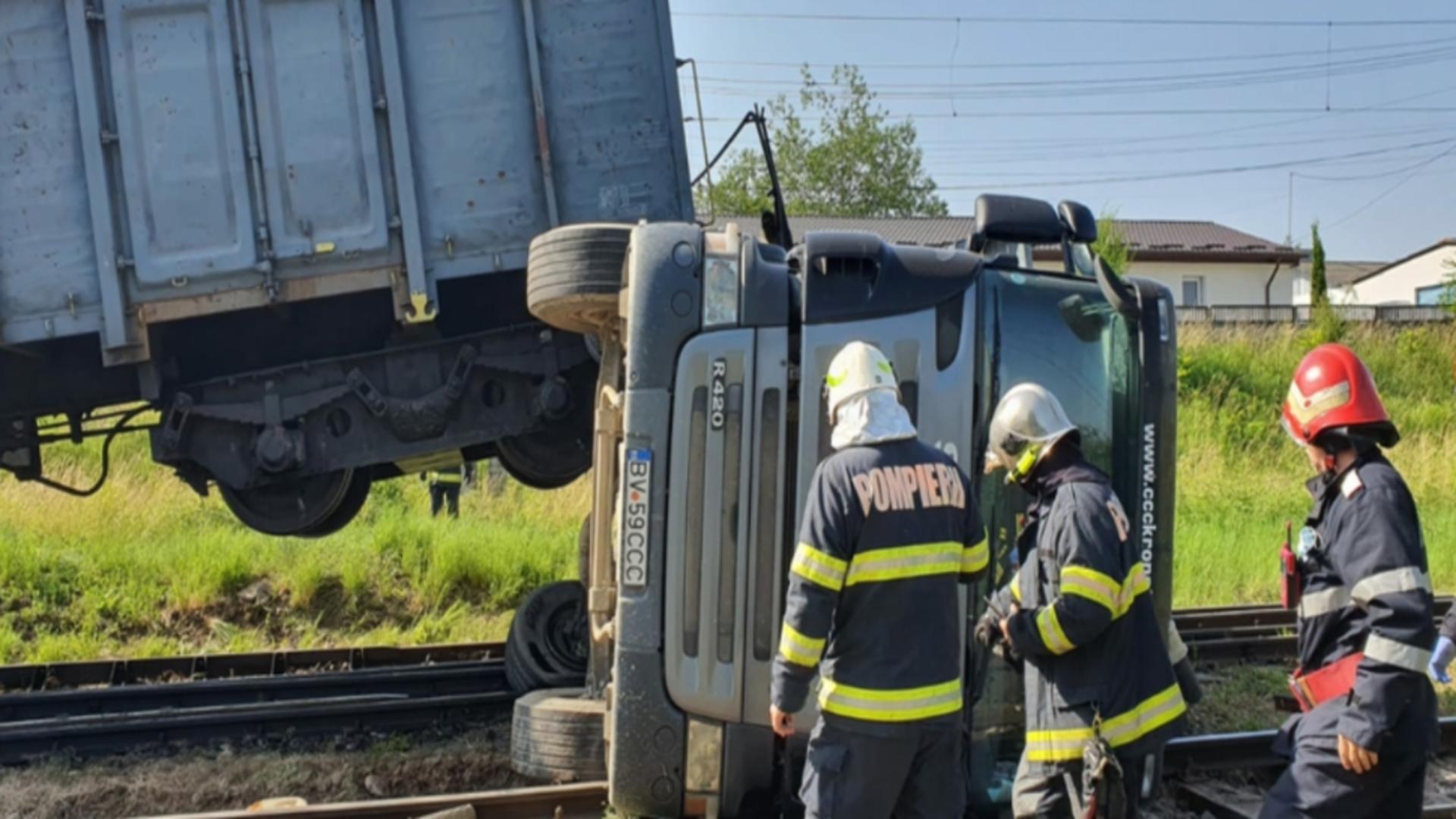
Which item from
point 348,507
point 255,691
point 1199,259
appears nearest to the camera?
point 255,691

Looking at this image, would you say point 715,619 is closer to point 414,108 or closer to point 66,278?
point 414,108

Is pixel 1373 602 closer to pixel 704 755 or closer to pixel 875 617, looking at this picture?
pixel 875 617

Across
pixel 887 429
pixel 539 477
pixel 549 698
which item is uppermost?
pixel 887 429

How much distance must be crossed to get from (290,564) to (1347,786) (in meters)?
7.36

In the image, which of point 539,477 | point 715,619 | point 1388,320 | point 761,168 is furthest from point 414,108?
point 761,168

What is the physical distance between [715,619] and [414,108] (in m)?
3.32

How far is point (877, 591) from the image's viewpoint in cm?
336

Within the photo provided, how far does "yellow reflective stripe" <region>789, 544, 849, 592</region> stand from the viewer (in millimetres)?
3291

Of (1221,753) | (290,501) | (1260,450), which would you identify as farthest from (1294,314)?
(290,501)

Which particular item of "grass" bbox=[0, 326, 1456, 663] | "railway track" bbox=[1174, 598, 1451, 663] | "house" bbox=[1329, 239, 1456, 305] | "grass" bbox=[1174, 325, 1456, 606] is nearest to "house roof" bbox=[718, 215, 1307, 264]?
"house" bbox=[1329, 239, 1456, 305]

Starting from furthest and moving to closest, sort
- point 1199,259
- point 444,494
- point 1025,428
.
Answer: point 1199,259, point 444,494, point 1025,428

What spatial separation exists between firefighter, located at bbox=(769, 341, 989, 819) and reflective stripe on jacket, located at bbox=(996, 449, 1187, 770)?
0.90ft

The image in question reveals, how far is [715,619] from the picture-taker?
3879 millimetres

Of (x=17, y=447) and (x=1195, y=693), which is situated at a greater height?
(x=17, y=447)
